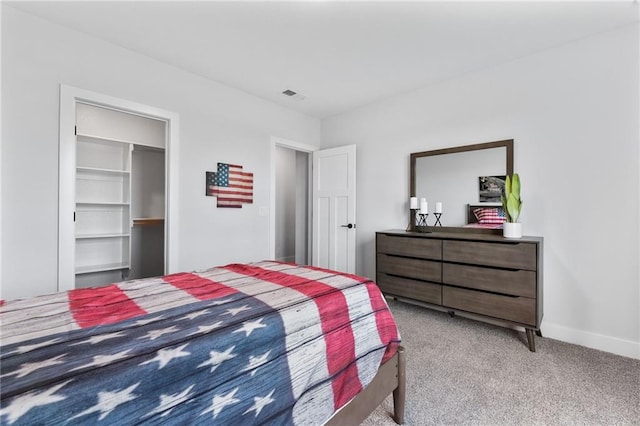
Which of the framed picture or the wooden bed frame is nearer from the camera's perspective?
the wooden bed frame

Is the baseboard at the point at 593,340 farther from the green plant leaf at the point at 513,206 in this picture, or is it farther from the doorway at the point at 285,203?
the doorway at the point at 285,203

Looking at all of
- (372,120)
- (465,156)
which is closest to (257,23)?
(372,120)

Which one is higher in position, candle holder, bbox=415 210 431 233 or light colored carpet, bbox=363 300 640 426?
candle holder, bbox=415 210 431 233

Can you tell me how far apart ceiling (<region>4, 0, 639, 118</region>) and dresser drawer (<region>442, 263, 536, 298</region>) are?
195 centimetres

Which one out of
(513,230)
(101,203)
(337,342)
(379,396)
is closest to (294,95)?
Answer: (101,203)

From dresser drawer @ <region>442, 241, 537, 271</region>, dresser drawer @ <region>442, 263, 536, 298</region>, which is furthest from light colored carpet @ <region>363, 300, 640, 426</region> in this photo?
dresser drawer @ <region>442, 241, 537, 271</region>

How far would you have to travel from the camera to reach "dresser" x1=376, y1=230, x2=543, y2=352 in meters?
2.32

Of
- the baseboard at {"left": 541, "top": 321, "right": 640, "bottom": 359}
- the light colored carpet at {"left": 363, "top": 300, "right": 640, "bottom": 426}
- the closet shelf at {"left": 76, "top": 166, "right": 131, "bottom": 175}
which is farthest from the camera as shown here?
the closet shelf at {"left": 76, "top": 166, "right": 131, "bottom": 175}

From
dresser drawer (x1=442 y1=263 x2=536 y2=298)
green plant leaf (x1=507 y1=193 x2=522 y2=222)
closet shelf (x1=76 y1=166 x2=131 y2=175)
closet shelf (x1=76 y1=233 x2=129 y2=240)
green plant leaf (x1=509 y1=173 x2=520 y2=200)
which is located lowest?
dresser drawer (x1=442 y1=263 x2=536 y2=298)

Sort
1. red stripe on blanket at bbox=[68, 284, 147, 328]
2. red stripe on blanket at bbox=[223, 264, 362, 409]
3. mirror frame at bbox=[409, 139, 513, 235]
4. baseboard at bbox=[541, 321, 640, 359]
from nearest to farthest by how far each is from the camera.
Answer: red stripe on blanket at bbox=[68, 284, 147, 328] → red stripe on blanket at bbox=[223, 264, 362, 409] → baseboard at bbox=[541, 321, 640, 359] → mirror frame at bbox=[409, 139, 513, 235]

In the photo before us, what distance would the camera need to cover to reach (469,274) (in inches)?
103

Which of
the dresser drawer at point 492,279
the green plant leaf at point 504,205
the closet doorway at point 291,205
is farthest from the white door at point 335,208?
the green plant leaf at point 504,205

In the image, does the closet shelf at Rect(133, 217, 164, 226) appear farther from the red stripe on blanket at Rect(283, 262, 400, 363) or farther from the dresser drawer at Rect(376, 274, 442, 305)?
the red stripe on blanket at Rect(283, 262, 400, 363)

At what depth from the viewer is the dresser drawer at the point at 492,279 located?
2324mm
